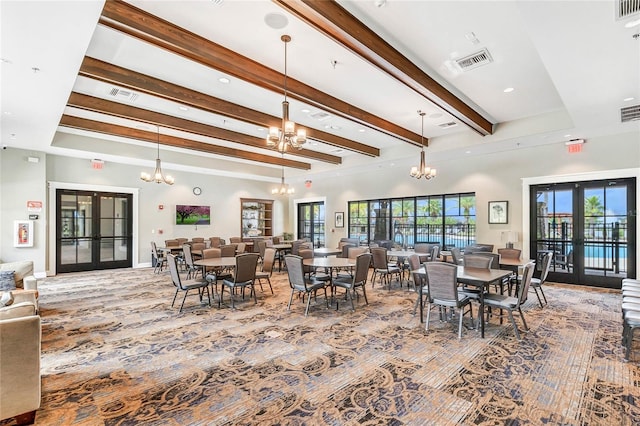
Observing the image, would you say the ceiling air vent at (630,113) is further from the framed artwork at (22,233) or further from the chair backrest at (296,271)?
the framed artwork at (22,233)

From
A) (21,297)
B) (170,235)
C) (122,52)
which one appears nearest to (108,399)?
(21,297)

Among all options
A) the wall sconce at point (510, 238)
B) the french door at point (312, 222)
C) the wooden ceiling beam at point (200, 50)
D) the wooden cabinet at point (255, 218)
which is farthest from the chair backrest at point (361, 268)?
the wooden cabinet at point (255, 218)

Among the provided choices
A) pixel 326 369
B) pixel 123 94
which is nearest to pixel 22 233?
pixel 123 94

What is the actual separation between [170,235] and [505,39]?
10.5 metres

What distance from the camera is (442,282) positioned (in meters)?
4.09

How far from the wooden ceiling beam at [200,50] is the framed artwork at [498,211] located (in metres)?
4.97

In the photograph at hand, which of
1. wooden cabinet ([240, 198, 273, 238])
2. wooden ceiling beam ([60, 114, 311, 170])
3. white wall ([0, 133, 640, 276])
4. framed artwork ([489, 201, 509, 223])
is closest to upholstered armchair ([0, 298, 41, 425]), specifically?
wooden ceiling beam ([60, 114, 311, 170])

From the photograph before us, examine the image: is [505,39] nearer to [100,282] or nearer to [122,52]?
[122,52]

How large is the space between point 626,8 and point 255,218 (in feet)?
39.3

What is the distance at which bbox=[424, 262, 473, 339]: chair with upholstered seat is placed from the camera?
158 inches

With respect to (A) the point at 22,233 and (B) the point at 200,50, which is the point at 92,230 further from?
(B) the point at 200,50

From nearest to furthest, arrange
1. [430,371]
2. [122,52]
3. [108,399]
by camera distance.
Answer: [108,399]
[430,371]
[122,52]

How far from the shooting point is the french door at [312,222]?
12934 mm

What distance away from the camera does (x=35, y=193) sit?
8125mm
